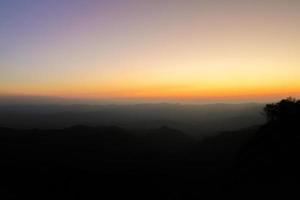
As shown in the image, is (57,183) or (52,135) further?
(52,135)

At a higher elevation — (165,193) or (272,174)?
(272,174)

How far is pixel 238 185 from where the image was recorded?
40.4m

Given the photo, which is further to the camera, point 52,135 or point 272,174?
point 52,135

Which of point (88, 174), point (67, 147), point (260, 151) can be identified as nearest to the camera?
point (260, 151)

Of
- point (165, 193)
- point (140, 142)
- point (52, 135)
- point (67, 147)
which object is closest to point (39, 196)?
point (165, 193)

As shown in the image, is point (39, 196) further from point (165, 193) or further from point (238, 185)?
point (238, 185)

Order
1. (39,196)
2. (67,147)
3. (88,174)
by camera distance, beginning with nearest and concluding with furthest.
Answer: (39,196), (88,174), (67,147)

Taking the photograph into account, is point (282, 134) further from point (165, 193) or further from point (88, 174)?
point (88, 174)

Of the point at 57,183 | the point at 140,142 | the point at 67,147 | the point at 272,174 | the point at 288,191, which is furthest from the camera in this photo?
the point at 140,142

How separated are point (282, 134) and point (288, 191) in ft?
27.4

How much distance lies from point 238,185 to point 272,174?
3.73 m

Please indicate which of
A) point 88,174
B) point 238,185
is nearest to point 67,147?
point 88,174

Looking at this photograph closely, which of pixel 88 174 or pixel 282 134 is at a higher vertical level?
pixel 282 134

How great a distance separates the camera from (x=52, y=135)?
12888 cm
